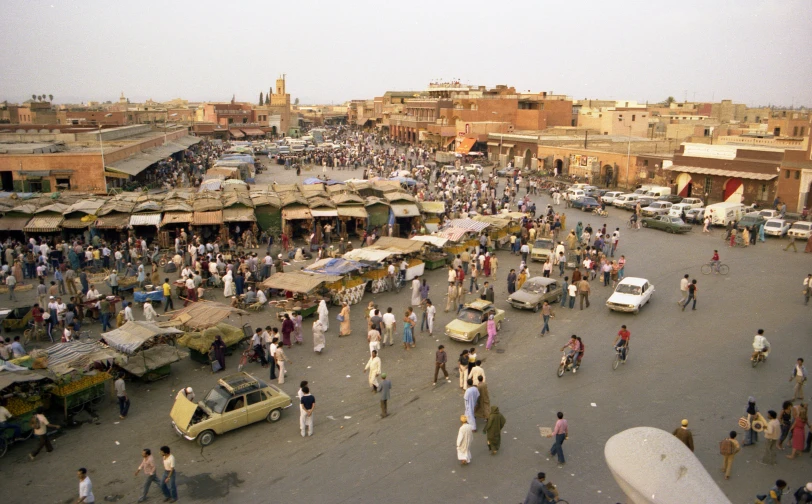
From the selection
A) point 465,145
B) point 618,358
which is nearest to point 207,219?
point 618,358

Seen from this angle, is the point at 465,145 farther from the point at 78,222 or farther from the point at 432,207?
the point at 78,222

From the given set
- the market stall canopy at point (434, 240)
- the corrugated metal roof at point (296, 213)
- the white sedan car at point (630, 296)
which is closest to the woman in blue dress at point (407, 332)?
the white sedan car at point (630, 296)

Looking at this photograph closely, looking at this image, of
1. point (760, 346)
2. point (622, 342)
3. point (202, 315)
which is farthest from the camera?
point (202, 315)

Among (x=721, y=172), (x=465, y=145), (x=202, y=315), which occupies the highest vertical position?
(x=465, y=145)

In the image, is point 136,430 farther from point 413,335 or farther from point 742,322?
point 742,322

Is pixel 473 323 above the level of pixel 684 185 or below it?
below

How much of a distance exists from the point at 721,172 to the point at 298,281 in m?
28.9

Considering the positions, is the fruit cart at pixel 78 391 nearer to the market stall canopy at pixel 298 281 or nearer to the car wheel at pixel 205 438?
the car wheel at pixel 205 438

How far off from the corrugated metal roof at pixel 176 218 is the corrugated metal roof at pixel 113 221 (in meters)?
1.43

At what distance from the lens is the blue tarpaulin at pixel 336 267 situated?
17.9 metres

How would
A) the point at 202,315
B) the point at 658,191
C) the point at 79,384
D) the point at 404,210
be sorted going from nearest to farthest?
the point at 79,384, the point at 202,315, the point at 404,210, the point at 658,191

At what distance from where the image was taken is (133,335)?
496 inches

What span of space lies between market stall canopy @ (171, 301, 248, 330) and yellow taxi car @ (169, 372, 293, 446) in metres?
3.07

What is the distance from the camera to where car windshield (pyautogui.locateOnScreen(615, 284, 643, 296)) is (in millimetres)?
17250
